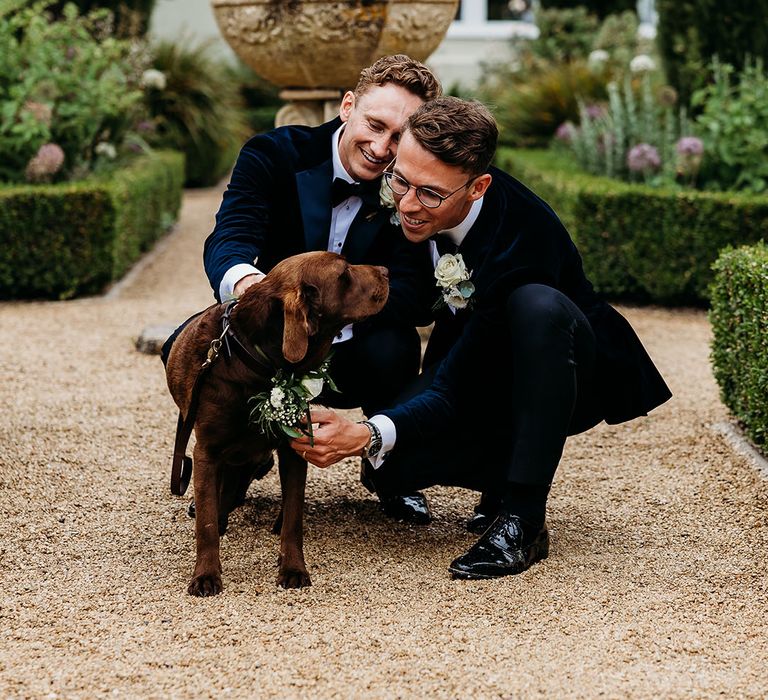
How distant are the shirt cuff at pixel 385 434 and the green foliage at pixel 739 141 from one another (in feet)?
17.5

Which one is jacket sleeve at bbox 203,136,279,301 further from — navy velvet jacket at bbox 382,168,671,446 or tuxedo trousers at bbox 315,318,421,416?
navy velvet jacket at bbox 382,168,671,446

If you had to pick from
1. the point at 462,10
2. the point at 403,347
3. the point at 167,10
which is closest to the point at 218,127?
the point at 167,10

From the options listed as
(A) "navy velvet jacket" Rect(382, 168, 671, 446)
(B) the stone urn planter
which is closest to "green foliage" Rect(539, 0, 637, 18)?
(B) the stone urn planter

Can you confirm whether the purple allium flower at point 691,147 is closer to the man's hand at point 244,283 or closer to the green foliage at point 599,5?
the man's hand at point 244,283

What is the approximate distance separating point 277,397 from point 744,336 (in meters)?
2.49

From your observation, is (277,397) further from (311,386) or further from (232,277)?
(232,277)

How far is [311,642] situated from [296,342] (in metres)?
0.80

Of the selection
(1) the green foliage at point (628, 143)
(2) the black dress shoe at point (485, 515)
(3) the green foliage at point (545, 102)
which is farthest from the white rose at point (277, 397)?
(3) the green foliage at point (545, 102)

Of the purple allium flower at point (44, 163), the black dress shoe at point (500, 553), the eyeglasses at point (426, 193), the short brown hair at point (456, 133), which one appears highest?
the short brown hair at point (456, 133)

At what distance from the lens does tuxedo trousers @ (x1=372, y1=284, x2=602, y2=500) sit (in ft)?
11.1

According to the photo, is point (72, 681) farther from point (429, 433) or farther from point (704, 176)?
point (704, 176)

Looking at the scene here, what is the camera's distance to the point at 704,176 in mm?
8305

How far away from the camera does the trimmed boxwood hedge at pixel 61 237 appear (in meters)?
7.66

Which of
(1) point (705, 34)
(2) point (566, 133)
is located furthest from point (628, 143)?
(1) point (705, 34)
